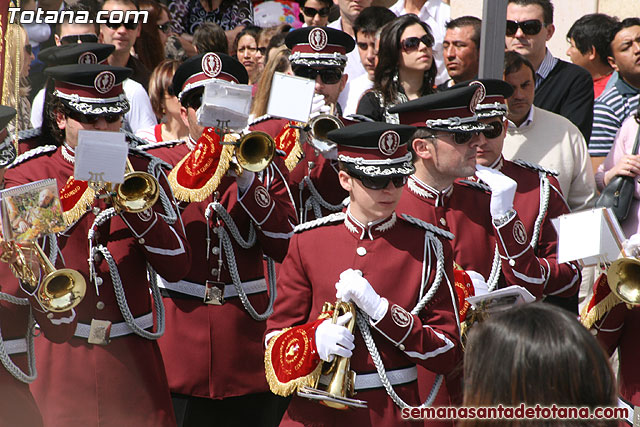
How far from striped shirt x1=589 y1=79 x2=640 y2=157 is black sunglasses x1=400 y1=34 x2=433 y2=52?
66.9 inches

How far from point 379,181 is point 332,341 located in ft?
2.34

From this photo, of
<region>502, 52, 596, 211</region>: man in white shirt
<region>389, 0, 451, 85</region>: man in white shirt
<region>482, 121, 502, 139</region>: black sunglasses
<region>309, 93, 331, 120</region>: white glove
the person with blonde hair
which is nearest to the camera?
<region>482, 121, 502, 139</region>: black sunglasses

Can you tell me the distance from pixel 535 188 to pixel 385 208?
1508mm

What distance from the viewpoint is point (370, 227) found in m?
4.31

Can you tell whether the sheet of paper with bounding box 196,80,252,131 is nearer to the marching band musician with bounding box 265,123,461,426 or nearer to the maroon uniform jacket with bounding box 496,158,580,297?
the marching band musician with bounding box 265,123,461,426

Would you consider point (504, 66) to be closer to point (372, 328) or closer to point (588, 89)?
point (588, 89)

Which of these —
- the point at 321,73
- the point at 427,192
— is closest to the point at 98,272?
the point at 427,192

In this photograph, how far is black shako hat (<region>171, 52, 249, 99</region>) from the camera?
524 cm

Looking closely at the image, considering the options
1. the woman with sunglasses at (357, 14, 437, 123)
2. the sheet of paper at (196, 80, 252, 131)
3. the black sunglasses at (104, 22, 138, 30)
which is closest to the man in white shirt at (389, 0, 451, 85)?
the woman with sunglasses at (357, 14, 437, 123)

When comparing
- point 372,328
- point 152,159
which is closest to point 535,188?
point 372,328

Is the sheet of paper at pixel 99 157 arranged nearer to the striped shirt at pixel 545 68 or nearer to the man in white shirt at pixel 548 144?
the man in white shirt at pixel 548 144

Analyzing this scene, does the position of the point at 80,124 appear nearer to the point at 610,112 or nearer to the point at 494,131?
the point at 494,131

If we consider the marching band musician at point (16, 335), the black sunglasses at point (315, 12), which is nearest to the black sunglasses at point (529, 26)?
the black sunglasses at point (315, 12)

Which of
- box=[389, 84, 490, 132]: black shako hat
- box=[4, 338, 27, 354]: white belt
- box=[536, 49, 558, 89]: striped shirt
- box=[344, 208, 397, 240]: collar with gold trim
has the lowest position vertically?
box=[536, 49, 558, 89]: striped shirt
